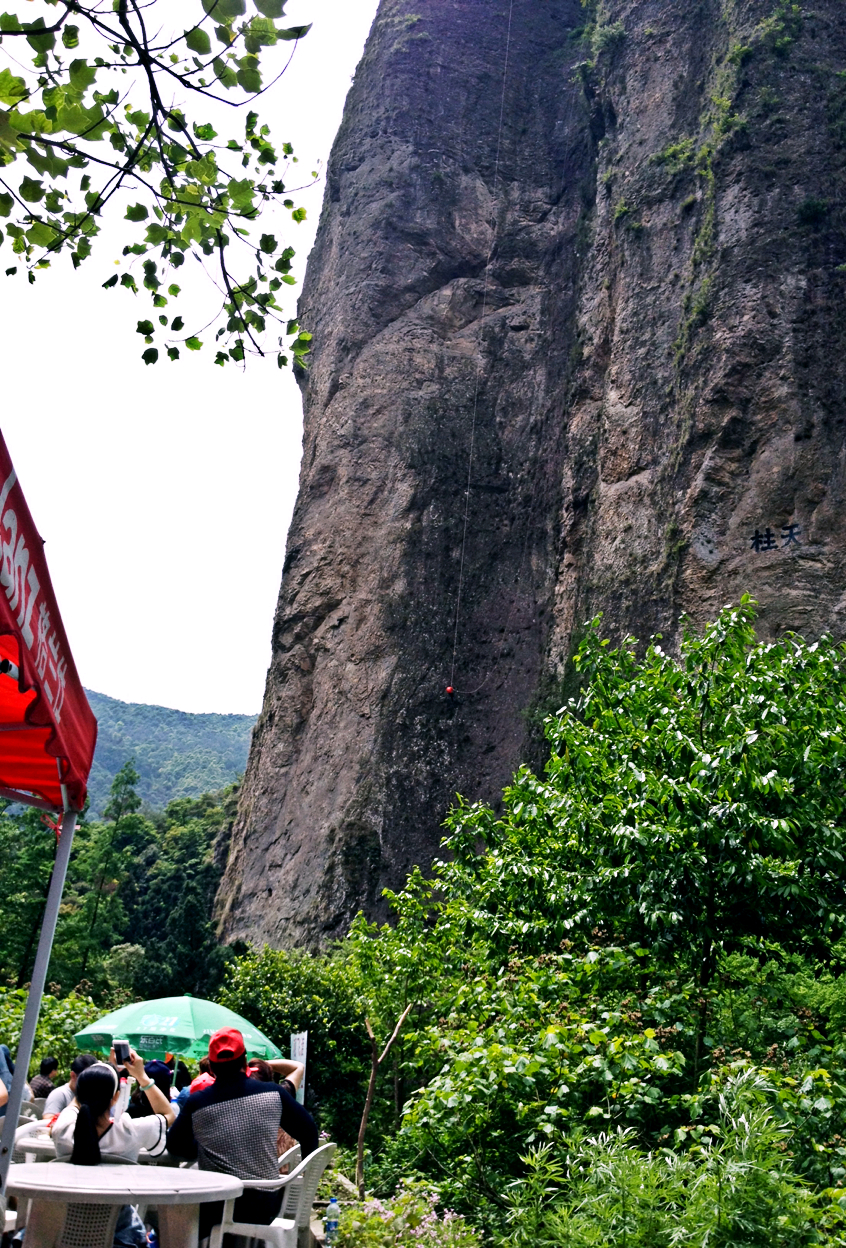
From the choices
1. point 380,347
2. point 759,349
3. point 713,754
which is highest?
point 380,347

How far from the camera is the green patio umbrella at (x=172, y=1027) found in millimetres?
9793

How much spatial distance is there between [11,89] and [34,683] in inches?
113

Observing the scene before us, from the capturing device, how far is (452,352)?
30.5m

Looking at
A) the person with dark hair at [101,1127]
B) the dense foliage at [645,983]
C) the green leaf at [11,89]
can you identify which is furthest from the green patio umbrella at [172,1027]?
the green leaf at [11,89]

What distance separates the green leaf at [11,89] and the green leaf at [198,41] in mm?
772

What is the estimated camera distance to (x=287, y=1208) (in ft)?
16.3

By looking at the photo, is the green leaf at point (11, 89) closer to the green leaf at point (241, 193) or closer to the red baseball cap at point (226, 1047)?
the green leaf at point (241, 193)

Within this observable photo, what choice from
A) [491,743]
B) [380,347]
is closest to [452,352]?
[380,347]

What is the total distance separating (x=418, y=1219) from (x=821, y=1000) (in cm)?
464

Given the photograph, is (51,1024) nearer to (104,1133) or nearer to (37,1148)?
(37,1148)

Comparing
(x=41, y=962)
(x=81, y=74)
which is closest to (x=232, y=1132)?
(x=41, y=962)

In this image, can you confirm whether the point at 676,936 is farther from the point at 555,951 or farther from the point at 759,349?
the point at 759,349

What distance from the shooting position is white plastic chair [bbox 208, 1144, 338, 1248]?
4.66 meters

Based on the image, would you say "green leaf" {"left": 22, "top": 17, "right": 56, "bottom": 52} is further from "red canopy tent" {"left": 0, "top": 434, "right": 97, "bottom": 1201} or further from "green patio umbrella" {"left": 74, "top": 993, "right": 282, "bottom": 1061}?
"green patio umbrella" {"left": 74, "top": 993, "right": 282, "bottom": 1061}
